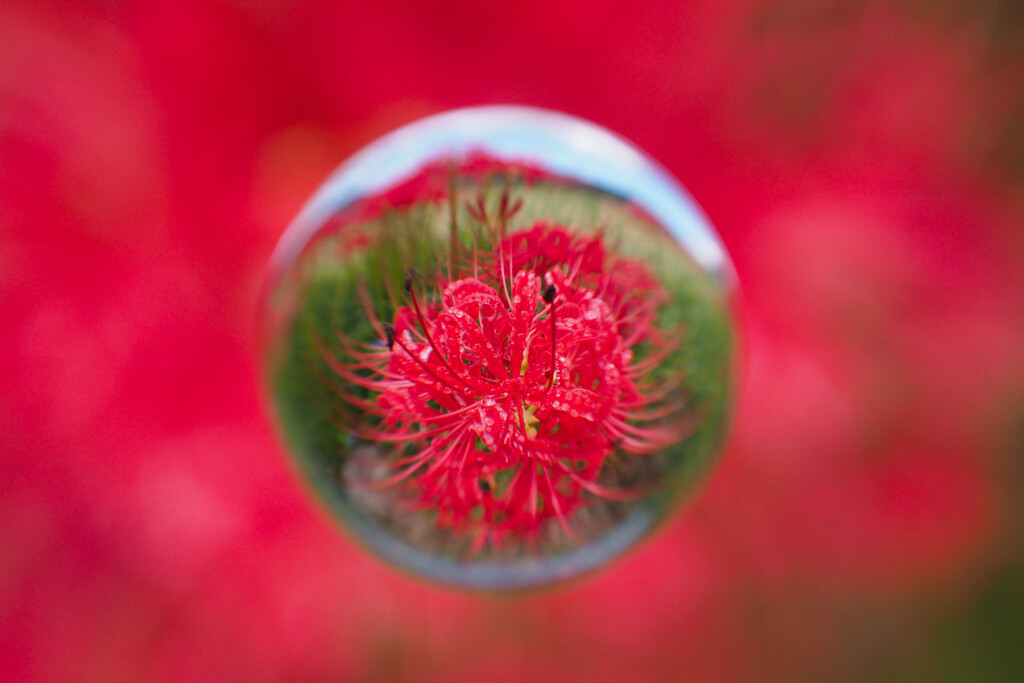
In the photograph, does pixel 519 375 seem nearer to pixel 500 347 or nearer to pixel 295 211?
pixel 500 347

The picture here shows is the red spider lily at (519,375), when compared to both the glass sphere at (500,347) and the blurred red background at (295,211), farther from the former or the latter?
the blurred red background at (295,211)

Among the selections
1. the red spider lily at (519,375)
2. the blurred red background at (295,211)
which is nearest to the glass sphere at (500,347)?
the red spider lily at (519,375)

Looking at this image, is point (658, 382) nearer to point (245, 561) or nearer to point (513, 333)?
point (513, 333)

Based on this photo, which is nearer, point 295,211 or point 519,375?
point 519,375

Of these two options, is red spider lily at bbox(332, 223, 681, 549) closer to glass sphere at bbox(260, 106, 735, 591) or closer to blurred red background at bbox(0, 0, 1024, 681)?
glass sphere at bbox(260, 106, 735, 591)

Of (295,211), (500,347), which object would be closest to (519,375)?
(500,347)
